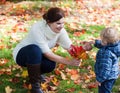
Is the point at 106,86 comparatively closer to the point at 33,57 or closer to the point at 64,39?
the point at 64,39

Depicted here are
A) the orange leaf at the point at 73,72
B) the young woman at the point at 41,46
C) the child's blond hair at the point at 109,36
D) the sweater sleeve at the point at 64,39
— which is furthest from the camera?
the orange leaf at the point at 73,72

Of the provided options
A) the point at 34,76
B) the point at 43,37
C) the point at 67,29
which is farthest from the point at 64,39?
the point at 67,29

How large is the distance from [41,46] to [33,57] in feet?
0.54

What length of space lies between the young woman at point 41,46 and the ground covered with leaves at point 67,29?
0.37 m

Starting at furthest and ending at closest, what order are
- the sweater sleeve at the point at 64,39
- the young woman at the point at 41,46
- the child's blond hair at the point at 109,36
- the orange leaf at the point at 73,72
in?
the orange leaf at the point at 73,72
the sweater sleeve at the point at 64,39
the young woman at the point at 41,46
the child's blond hair at the point at 109,36

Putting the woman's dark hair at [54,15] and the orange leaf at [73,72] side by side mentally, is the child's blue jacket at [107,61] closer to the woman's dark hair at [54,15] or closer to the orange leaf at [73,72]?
the woman's dark hair at [54,15]

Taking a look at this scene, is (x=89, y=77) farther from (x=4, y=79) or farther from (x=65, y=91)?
(x=4, y=79)

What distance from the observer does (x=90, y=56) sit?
19.8ft

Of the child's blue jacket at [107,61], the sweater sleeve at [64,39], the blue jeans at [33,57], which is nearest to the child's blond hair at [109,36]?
the child's blue jacket at [107,61]

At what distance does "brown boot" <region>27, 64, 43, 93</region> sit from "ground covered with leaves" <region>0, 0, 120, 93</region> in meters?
0.24

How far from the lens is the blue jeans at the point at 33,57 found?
4387 millimetres

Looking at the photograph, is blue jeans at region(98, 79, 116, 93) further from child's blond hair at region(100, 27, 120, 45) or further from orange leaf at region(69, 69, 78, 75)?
orange leaf at region(69, 69, 78, 75)

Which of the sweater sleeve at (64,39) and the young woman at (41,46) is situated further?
the sweater sleeve at (64,39)

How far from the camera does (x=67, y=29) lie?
756 cm
